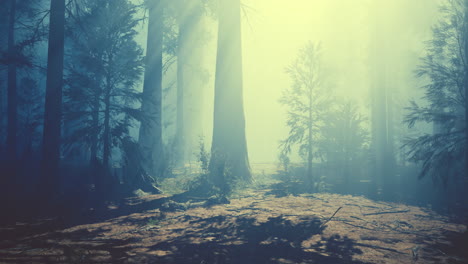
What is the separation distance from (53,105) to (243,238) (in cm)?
735

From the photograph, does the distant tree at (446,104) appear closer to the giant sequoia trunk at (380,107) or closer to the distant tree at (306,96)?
the giant sequoia trunk at (380,107)

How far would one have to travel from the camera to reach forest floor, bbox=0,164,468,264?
3.83m

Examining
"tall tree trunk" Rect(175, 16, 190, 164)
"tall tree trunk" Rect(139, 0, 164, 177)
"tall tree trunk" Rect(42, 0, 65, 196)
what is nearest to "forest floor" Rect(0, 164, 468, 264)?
"tall tree trunk" Rect(42, 0, 65, 196)

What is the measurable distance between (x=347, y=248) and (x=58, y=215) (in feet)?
22.7

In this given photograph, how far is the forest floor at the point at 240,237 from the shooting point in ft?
12.6

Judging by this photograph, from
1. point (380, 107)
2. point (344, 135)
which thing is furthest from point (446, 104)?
point (344, 135)

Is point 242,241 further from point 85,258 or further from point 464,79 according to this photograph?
point 464,79

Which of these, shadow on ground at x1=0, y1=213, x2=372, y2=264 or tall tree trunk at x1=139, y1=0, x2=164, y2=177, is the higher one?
tall tree trunk at x1=139, y1=0, x2=164, y2=177

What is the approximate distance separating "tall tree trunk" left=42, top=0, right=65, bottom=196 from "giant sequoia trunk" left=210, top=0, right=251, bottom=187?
6.08m

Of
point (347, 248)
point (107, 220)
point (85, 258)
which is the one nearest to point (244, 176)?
point (107, 220)

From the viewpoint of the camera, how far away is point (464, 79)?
21.7ft

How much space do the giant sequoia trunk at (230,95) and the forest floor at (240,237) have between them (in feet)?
14.4

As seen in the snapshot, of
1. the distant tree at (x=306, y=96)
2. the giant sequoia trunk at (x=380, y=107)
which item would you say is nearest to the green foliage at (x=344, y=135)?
the distant tree at (x=306, y=96)

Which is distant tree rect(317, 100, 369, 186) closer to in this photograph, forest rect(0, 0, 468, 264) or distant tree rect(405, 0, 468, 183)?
forest rect(0, 0, 468, 264)
